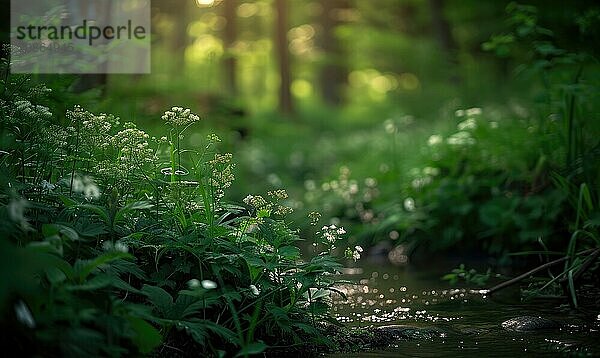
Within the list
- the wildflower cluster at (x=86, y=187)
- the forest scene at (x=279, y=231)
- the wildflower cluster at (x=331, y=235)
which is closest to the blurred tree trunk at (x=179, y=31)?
the forest scene at (x=279, y=231)

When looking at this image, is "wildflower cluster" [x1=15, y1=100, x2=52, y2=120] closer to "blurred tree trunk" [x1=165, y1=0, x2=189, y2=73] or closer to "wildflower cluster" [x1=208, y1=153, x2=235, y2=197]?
"wildflower cluster" [x1=208, y1=153, x2=235, y2=197]

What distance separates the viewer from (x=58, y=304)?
275 cm

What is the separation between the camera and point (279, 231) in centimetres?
340

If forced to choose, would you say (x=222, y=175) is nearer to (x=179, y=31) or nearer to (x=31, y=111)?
(x=31, y=111)

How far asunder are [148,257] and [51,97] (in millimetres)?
1436

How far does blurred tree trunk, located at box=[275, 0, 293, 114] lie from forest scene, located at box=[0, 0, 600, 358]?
28.8 ft

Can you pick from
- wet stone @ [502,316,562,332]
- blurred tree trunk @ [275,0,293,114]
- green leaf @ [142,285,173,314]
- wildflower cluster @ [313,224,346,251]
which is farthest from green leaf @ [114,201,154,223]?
blurred tree trunk @ [275,0,293,114]

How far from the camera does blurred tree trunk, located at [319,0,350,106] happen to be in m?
22.2

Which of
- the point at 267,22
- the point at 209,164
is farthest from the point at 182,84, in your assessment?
the point at 267,22

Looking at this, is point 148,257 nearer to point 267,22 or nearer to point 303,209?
point 303,209

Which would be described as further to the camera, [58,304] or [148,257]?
[148,257]

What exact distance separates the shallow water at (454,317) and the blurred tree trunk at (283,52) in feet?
43.9

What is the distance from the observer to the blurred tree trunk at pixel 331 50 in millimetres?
22180

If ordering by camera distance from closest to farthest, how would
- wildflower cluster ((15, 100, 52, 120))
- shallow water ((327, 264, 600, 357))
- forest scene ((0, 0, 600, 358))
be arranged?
forest scene ((0, 0, 600, 358)) < wildflower cluster ((15, 100, 52, 120)) < shallow water ((327, 264, 600, 357))
